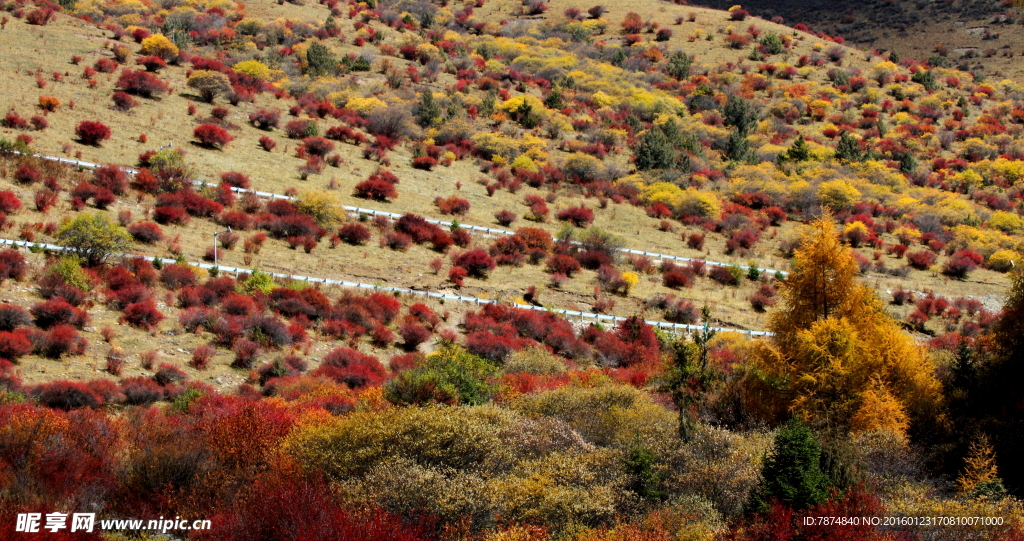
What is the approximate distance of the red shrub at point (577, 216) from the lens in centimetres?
3666

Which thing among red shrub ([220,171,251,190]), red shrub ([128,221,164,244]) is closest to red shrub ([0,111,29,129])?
red shrub ([220,171,251,190])

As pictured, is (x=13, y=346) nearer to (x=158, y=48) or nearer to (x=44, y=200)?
(x=44, y=200)

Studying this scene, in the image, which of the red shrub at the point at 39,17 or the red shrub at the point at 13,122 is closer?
the red shrub at the point at 13,122

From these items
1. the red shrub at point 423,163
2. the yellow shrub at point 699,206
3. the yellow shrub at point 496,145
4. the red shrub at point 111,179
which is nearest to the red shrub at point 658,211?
the yellow shrub at point 699,206

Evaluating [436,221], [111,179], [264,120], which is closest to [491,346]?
[436,221]

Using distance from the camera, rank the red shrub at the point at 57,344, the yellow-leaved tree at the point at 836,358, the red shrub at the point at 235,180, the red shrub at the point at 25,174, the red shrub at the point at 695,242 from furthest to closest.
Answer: the red shrub at the point at 695,242 → the red shrub at the point at 235,180 → the red shrub at the point at 25,174 → the red shrub at the point at 57,344 → the yellow-leaved tree at the point at 836,358

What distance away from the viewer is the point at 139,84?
36688 mm

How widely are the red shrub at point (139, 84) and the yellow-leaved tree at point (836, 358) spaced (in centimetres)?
3231

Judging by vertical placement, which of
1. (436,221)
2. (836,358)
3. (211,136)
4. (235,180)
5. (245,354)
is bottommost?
(245,354)

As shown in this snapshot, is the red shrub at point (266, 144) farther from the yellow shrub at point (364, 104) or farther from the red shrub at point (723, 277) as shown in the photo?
the red shrub at point (723, 277)

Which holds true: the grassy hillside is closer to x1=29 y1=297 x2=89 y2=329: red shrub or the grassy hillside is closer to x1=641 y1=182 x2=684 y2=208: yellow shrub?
x1=29 y1=297 x2=89 y2=329: red shrub

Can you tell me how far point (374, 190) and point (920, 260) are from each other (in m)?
26.5

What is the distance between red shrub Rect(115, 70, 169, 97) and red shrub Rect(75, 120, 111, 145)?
742cm

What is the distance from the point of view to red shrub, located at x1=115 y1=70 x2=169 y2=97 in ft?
120
